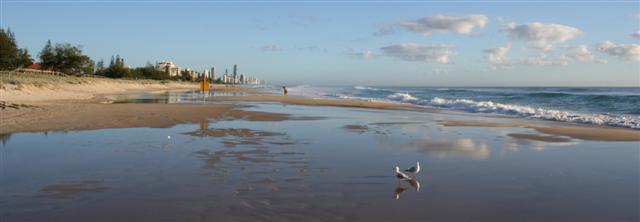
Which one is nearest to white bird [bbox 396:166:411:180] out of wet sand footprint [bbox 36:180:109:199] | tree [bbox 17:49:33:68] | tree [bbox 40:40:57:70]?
wet sand footprint [bbox 36:180:109:199]

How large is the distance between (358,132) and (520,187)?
21.1ft

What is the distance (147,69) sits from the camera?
13612 centimetres

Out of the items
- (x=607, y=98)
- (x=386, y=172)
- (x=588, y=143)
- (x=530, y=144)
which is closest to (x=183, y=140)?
(x=386, y=172)

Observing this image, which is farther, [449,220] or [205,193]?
[205,193]

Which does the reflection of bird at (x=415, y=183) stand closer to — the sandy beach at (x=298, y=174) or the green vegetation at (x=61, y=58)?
→ the sandy beach at (x=298, y=174)

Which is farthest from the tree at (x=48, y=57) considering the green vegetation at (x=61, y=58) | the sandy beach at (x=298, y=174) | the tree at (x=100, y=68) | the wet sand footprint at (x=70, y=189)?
the wet sand footprint at (x=70, y=189)

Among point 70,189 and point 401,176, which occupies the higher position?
point 401,176

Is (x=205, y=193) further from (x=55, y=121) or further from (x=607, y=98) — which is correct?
(x=607, y=98)

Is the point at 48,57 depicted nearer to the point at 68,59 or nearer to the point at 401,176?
the point at 68,59

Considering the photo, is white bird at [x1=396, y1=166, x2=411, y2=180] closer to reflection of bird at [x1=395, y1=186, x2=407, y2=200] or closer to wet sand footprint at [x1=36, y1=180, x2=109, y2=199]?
reflection of bird at [x1=395, y1=186, x2=407, y2=200]

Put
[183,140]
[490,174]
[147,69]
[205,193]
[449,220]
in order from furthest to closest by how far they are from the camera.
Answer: [147,69] < [183,140] < [490,174] < [205,193] < [449,220]

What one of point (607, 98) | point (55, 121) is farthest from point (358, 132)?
point (607, 98)

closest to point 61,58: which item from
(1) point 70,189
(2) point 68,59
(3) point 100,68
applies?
(2) point 68,59

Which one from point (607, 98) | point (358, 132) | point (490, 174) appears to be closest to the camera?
point (490, 174)
